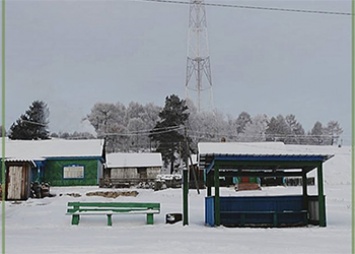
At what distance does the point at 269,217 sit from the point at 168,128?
164ft

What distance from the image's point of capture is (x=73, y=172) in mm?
46312

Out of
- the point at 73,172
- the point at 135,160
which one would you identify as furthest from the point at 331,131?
the point at 73,172

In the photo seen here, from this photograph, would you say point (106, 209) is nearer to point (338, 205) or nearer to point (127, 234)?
point (127, 234)

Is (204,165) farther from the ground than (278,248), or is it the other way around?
(204,165)

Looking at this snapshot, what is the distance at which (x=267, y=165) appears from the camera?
17.5m

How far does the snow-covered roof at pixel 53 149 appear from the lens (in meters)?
45.9

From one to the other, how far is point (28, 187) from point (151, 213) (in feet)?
45.8

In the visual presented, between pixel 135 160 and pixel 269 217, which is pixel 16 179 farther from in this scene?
pixel 135 160

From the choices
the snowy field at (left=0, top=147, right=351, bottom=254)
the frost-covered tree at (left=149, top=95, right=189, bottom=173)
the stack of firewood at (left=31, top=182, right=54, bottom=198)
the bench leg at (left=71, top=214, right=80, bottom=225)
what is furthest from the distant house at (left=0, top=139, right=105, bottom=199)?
the bench leg at (left=71, top=214, right=80, bottom=225)

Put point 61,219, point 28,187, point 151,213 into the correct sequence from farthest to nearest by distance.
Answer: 1. point 28,187
2. point 61,219
3. point 151,213

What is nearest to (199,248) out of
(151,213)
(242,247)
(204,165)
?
(242,247)

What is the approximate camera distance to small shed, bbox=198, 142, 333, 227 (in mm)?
17094

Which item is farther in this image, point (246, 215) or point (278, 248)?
point (246, 215)

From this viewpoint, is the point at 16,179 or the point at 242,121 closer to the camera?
the point at 16,179
